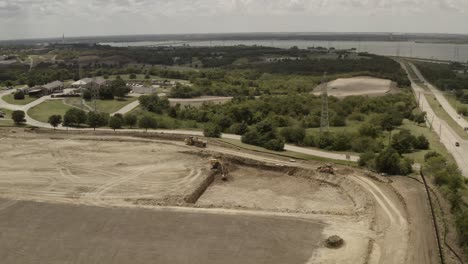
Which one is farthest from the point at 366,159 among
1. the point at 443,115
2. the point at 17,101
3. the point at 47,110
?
the point at 17,101

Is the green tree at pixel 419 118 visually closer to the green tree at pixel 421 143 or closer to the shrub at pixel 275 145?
the green tree at pixel 421 143

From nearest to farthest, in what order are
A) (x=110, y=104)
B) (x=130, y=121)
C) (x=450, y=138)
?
1. (x=450, y=138)
2. (x=130, y=121)
3. (x=110, y=104)

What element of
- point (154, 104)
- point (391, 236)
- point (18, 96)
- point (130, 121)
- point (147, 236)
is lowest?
point (391, 236)

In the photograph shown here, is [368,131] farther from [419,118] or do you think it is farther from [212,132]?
[212,132]

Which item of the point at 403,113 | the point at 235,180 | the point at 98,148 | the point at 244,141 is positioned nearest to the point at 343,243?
the point at 235,180

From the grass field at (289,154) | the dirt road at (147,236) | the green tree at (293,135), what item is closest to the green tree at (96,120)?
the grass field at (289,154)

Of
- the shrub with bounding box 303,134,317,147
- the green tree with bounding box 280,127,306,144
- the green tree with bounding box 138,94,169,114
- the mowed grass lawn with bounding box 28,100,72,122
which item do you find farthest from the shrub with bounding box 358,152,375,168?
the mowed grass lawn with bounding box 28,100,72,122

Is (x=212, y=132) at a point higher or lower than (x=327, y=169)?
higher
